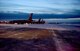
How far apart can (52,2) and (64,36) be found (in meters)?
0.90

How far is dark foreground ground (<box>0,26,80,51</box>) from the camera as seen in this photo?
4.20 metres

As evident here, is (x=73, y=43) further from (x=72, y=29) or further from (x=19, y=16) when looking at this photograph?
(x=19, y=16)

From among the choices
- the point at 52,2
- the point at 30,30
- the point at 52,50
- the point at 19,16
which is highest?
the point at 52,2

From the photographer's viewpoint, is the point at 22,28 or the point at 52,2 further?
the point at 22,28

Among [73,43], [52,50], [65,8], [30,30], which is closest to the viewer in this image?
[52,50]

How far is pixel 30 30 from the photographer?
4984mm

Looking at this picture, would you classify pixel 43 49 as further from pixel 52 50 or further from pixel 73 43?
pixel 73 43

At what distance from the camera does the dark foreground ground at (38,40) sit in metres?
4.20

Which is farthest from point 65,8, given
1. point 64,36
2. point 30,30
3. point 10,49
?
point 10,49

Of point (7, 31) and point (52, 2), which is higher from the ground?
point (52, 2)

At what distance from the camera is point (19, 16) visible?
4.71 m

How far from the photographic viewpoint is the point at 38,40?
454 cm

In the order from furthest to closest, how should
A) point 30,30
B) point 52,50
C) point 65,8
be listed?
point 30,30, point 65,8, point 52,50

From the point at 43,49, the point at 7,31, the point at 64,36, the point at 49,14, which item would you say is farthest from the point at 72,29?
the point at 7,31
